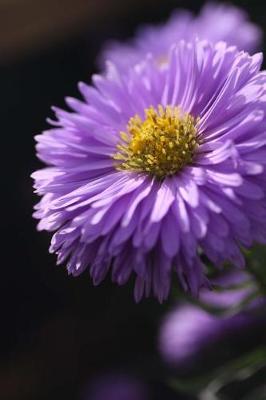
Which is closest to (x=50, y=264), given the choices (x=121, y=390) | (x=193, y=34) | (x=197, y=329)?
(x=121, y=390)

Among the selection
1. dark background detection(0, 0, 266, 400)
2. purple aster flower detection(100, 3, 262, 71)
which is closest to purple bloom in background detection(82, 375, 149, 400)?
dark background detection(0, 0, 266, 400)

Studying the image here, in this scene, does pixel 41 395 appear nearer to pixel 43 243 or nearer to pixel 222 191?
pixel 43 243

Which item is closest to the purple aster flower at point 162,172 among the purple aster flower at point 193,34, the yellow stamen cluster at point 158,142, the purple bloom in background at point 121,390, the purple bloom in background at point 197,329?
the yellow stamen cluster at point 158,142

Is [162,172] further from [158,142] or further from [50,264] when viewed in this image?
[50,264]

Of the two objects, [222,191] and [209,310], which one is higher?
[222,191]

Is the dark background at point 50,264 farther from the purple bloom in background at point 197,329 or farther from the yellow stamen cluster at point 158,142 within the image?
the yellow stamen cluster at point 158,142

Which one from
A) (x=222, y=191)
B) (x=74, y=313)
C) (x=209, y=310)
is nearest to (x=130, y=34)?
(x=74, y=313)

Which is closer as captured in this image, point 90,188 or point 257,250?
point 90,188
